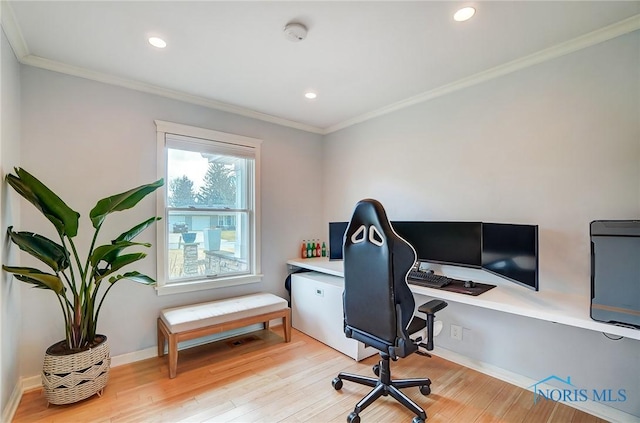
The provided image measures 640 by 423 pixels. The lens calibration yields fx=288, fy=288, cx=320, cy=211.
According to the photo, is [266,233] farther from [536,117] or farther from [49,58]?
[536,117]

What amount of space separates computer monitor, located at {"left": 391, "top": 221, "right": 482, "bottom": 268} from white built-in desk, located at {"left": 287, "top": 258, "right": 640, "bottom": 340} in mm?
321

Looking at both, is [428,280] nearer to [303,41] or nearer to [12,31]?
[303,41]

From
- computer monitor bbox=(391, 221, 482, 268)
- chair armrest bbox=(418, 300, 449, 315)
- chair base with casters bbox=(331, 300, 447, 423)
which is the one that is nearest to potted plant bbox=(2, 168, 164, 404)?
chair base with casters bbox=(331, 300, 447, 423)

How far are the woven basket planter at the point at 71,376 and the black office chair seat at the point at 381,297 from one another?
181 centimetres

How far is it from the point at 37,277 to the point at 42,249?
20cm

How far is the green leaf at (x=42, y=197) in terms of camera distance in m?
1.85

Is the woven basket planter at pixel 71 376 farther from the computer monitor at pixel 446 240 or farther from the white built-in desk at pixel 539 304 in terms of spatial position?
the computer monitor at pixel 446 240

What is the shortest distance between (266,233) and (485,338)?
2.43m

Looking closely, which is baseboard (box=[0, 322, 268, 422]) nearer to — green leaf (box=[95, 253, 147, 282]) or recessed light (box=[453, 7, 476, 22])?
green leaf (box=[95, 253, 147, 282])

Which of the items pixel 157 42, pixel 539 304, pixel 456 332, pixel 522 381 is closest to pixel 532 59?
pixel 539 304

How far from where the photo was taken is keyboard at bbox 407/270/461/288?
7.59ft

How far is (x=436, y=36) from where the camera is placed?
6.34 ft

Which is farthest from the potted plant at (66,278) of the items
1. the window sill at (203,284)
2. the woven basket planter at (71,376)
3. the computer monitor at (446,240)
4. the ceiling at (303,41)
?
the computer monitor at (446,240)

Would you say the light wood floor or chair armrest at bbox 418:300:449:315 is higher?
chair armrest at bbox 418:300:449:315
